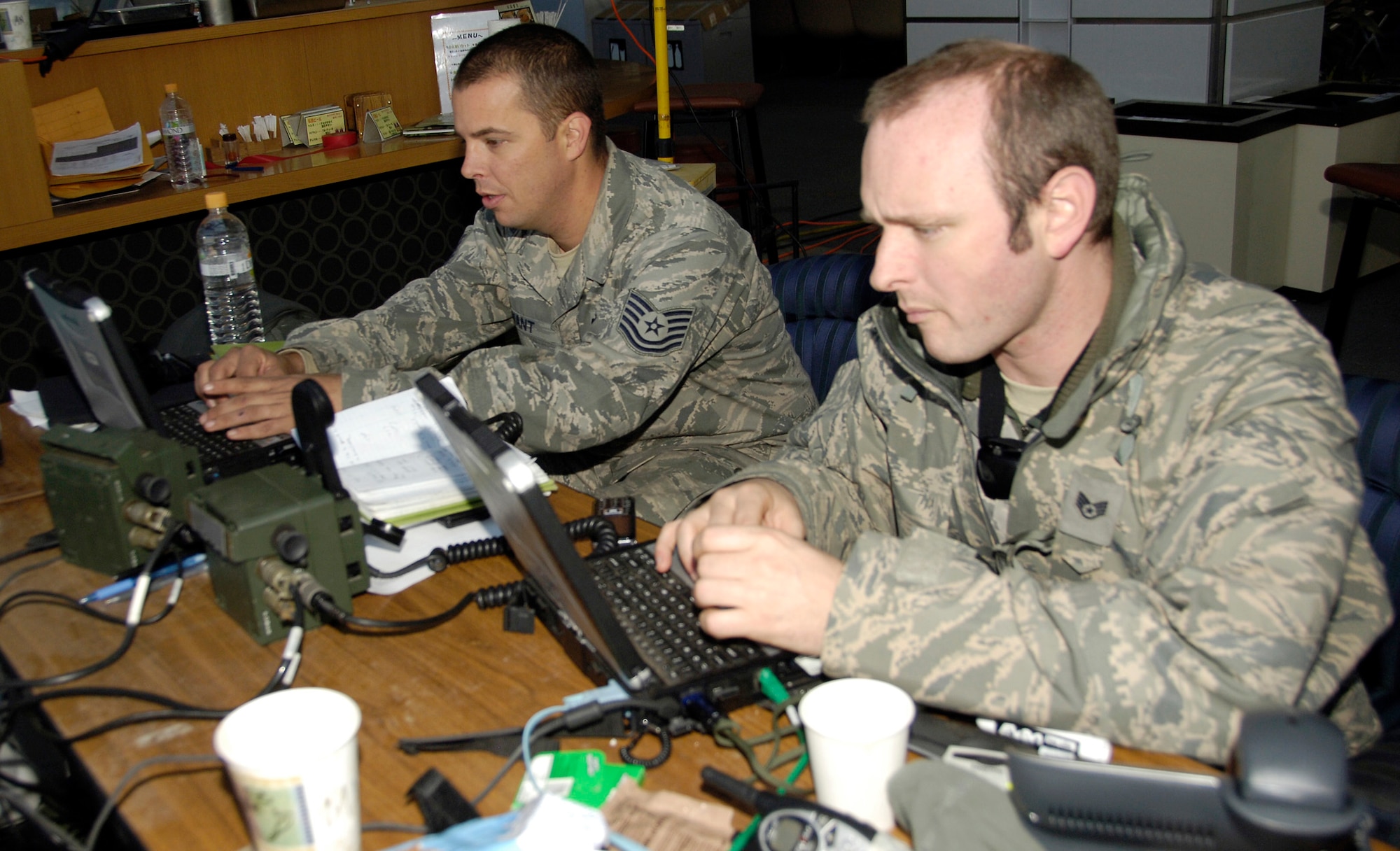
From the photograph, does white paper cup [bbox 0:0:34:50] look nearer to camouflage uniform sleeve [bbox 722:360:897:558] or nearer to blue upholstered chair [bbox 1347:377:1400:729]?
camouflage uniform sleeve [bbox 722:360:897:558]

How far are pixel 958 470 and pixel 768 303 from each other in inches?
28.7

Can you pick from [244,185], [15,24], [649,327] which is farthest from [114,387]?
[15,24]

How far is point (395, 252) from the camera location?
361cm

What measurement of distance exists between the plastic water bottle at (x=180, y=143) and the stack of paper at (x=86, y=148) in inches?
2.7

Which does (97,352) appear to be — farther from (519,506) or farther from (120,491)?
Result: (519,506)

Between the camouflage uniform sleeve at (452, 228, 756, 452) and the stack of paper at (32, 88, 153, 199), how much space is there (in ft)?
5.63

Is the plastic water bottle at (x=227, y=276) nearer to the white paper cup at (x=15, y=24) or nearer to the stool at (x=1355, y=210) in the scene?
the white paper cup at (x=15, y=24)

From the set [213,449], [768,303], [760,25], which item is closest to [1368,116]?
[768,303]

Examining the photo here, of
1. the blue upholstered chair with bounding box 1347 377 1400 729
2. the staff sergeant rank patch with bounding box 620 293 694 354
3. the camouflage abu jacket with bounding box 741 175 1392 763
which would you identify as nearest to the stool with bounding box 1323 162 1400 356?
the blue upholstered chair with bounding box 1347 377 1400 729

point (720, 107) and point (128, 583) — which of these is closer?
point (128, 583)

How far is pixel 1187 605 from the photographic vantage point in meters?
0.95

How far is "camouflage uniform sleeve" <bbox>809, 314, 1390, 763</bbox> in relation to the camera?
0.92 m

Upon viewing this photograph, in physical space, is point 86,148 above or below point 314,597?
above

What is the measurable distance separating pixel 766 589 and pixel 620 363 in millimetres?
794
